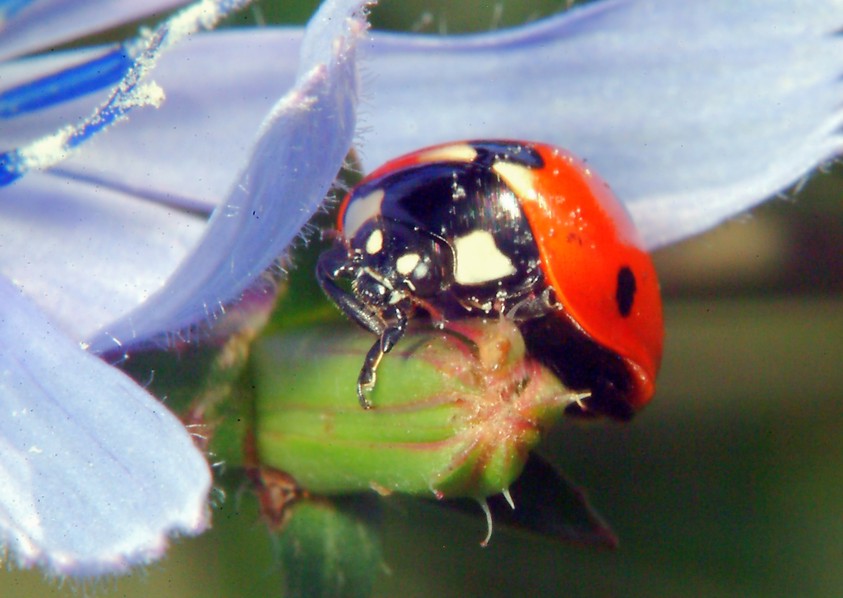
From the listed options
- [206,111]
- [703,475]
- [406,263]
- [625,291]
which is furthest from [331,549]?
[703,475]

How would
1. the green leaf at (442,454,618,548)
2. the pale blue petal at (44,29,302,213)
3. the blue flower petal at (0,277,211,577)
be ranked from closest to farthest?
the blue flower petal at (0,277,211,577) → the green leaf at (442,454,618,548) → the pale blue petal at (44,29,302,213)

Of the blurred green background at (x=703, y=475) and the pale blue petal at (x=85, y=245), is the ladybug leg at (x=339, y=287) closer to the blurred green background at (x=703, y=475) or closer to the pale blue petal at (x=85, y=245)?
the pale blue petal at (x=85, y=245)

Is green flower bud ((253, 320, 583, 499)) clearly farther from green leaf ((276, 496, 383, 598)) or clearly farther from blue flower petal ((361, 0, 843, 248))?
blue flower petal ((361, 0, 843, 248))

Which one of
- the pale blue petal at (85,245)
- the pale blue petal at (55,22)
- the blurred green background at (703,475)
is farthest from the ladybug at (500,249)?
the blurred green background at (703,475)

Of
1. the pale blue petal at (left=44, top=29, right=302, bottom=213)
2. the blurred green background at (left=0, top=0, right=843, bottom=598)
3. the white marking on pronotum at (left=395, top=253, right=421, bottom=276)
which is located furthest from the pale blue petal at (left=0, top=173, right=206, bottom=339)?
the blurred green background at (left=0, top=0, right=843, bottom=598)

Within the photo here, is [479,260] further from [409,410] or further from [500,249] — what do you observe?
[409,410]

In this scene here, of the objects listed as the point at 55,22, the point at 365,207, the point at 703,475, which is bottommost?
the point at 703,475
